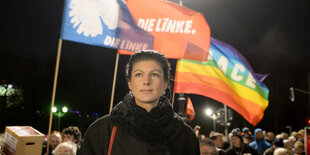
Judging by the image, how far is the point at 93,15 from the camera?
233 inches

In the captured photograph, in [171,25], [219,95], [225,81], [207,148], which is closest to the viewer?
[207,148]

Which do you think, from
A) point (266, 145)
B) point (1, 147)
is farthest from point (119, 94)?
point (1, 147)

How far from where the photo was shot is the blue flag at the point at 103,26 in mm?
5586

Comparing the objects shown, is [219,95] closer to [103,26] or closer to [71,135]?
[103,26]

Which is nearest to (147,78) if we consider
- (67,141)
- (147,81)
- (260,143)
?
(147,81)

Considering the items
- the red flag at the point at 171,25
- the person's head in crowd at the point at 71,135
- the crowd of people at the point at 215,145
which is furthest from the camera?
the red flag at the point at 171,25

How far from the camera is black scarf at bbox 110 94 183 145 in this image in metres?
1.96

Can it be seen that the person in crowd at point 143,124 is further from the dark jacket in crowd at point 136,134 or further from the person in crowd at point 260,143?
the person in crowd at point 260,143

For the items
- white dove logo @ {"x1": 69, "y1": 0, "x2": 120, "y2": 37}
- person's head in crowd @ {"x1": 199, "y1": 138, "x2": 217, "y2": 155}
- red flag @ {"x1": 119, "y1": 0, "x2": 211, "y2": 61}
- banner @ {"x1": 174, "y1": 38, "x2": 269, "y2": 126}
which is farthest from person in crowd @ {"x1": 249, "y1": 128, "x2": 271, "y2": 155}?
white dove logo @ {"x1": 69, "y1": 0, "x2": 120, "y2": 37}

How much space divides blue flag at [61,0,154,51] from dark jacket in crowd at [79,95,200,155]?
12.7 feet

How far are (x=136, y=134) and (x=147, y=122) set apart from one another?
0.12 metres

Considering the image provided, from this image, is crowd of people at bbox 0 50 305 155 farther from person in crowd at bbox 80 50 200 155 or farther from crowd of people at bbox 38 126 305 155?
crowd of people at bbox 38 126 305 155

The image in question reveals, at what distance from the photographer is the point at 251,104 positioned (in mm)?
8070

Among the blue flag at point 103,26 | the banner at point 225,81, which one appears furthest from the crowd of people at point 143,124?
the banner at point 225,81
